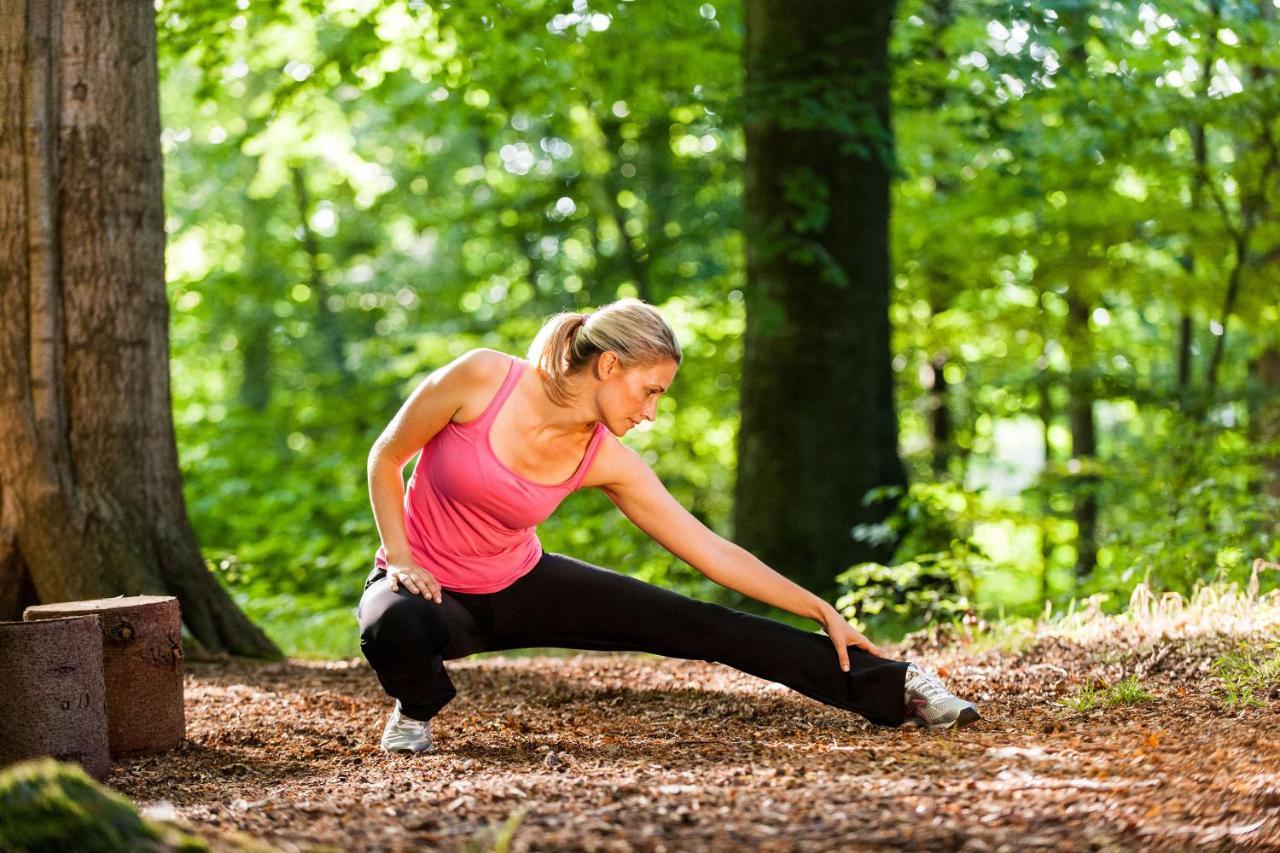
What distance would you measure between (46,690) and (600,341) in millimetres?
2005

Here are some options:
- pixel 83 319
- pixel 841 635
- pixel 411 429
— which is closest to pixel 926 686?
pixel 841 635

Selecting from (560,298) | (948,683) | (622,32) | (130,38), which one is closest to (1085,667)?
(948,683)

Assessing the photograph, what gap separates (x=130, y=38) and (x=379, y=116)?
13166 mm

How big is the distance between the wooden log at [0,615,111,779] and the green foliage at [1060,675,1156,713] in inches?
128

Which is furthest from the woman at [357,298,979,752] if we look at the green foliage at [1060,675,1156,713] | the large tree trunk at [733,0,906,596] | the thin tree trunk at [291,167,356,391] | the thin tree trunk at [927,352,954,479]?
the thin tree trunk at [291,167,356,391]

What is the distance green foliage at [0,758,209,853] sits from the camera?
2.49m

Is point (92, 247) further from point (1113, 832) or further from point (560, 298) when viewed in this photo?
point (560, 298)

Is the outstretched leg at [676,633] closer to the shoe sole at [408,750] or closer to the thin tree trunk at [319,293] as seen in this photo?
the shoe sole at [408,750]

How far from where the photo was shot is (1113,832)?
8.98ft

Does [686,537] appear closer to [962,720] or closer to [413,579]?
[413,579]

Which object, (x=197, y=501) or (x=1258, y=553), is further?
(x=197, y=501)

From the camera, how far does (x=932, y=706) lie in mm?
4125

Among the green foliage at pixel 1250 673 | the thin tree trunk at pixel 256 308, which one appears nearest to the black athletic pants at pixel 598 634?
the green foliage at pixel 1250 673

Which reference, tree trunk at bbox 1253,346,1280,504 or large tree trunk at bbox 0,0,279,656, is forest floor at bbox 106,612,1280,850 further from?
tree trunk at bbox 1253,346,1280,504
